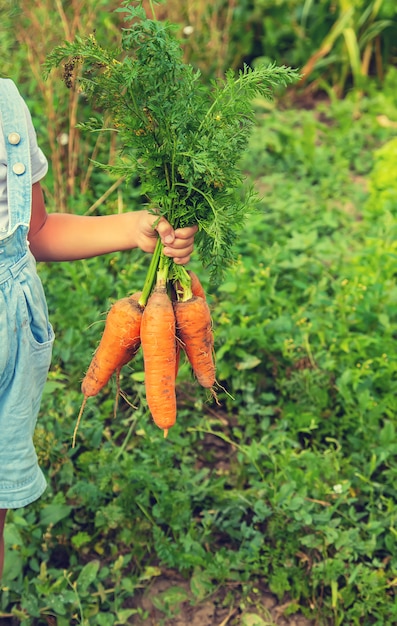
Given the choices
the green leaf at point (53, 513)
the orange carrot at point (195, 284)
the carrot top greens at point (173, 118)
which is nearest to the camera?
the carrot top greens at point (173, 118)

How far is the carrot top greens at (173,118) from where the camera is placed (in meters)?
1.55

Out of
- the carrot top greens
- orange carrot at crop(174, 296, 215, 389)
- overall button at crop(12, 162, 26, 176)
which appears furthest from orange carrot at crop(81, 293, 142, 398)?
overall button at crop(12, 162, 26, 176)

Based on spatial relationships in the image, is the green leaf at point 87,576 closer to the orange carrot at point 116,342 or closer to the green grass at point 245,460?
the green grass at point 245,460

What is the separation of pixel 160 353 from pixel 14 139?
586 mm

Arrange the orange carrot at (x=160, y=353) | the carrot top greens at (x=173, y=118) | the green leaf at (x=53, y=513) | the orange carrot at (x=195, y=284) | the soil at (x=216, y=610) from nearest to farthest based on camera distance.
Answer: the carrot top greens at (x=173, y=118) → the orange carrot at (x=160, y=353) → the orange carrot at (x=195, y=284) → the soil at (x=216, y=610) → the green leaf at (x=53, y=513)

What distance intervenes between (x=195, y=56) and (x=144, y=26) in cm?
351

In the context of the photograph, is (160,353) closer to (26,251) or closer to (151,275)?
(151,275)

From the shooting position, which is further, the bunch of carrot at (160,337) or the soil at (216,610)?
the soil at (216,610)

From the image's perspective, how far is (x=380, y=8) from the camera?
214 inches

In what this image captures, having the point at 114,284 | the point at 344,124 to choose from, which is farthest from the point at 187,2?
the point at 114,284

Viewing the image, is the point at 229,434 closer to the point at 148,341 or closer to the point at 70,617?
the point at 70,617

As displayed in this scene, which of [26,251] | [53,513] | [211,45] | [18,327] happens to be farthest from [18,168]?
[211,45]

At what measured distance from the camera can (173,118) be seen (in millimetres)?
1567

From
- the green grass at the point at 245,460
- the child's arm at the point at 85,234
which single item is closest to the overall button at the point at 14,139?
the child's arm at the point at 85,234
